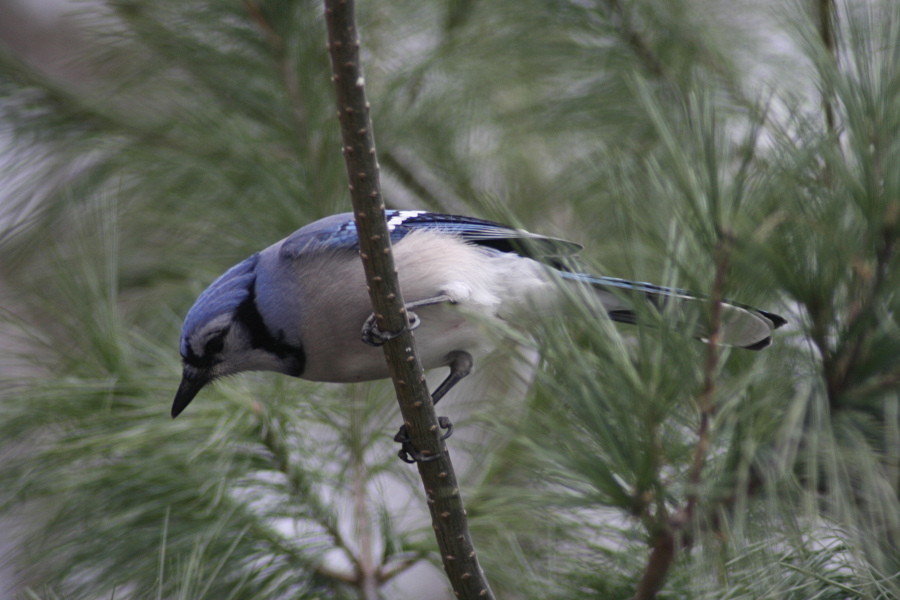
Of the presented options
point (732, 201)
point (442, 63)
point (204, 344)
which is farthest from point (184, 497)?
point (442, 63)

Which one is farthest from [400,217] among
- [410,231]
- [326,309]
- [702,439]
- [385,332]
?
[702,439]

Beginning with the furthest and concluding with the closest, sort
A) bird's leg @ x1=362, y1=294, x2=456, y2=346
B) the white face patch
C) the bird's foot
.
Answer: the white face patch < the bird's foot < bird's leg @ x1=362, y1=294, x2=456, y2=346

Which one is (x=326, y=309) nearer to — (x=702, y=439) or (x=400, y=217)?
(x=400, y=217)

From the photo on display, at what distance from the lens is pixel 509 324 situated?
4.77ft

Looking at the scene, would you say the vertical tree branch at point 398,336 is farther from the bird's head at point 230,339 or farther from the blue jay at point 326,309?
the bird's head at point 230,339

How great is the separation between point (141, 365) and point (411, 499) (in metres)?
0.55

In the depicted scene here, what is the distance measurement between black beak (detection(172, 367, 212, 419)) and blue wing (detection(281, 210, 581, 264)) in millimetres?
254

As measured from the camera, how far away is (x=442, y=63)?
69.9 inches

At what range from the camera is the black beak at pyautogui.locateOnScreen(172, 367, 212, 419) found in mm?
1237

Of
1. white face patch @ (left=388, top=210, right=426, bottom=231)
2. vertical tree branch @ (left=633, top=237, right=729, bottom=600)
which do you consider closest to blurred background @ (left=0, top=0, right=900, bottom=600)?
vertical tree branch @ (left=633, top=237, right=729, bottom=600)

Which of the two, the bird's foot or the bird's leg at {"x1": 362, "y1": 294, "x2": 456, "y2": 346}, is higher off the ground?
the bird's leg at {"x1": 362, "y1": 294, "x2": 456, "y2": 346}

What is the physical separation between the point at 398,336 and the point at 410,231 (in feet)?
1.96

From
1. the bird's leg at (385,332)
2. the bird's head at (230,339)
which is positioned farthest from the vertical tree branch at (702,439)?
the bird's head at (230,339)

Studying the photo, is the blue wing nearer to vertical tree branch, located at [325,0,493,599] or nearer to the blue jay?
the blue jay
